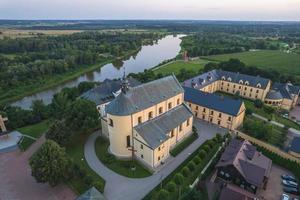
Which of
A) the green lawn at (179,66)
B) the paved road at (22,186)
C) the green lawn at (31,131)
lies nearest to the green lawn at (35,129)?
the green lawn at (31,131)

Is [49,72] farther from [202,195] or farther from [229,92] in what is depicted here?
[202,195]

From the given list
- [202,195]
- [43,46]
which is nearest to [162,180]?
[202,195]

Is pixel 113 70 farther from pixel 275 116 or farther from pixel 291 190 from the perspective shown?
pixel 291 190

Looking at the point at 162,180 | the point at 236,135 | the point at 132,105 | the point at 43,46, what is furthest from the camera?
the point at 43,46

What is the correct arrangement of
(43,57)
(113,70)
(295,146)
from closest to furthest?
(295,146)
(43,57)
(113,70)

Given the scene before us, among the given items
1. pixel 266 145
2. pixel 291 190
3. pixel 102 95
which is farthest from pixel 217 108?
pixel 102 95

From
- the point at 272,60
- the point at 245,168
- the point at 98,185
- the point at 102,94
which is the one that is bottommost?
the point at 98,185

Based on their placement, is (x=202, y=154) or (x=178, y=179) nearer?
(x=178, y=179)
